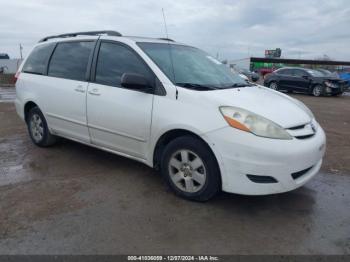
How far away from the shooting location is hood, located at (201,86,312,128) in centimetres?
363

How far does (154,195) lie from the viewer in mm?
4086

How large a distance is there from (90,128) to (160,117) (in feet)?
4.22

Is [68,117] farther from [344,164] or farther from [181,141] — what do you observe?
[344,164]

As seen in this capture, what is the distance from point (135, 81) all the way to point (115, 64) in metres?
0.75

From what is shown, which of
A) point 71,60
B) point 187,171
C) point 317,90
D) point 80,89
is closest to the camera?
point 187,171

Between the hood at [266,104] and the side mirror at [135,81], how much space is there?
690 millimetres

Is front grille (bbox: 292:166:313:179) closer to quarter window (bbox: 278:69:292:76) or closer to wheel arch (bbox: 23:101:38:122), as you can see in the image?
wheel arch (bbox: 23:101:38:122)

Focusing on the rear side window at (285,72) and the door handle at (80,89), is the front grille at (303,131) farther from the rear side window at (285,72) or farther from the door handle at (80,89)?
the rear side window at (285,72)

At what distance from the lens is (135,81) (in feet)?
13.0

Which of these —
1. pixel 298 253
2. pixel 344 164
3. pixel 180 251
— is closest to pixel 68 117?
pixel 180 251

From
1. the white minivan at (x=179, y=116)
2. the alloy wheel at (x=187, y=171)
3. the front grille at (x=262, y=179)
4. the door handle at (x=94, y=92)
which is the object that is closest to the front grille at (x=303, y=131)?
the white minivan at (x=179, y=116)

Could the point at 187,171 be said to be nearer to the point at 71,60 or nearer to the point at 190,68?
the point at 190,68

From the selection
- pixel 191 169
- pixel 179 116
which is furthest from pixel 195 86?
pixel 191 169

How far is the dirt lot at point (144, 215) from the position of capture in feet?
10.0
